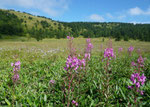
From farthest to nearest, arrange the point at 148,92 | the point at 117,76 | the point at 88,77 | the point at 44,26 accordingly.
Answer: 1. the point at 44,26
2. the point at 117,76
3. the point at 88,77
4. the point at 148,92

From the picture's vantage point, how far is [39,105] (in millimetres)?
2584

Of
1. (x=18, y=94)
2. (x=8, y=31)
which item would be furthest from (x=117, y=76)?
(x=8, y=31)

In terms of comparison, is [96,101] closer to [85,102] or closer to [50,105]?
[85,102]

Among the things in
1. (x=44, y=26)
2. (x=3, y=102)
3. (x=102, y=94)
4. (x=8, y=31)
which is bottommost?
(x=3, y=102)

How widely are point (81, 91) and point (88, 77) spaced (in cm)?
93

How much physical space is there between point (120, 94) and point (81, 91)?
1.08m

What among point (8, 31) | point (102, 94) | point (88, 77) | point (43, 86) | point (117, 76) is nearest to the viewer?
point (102, 94)

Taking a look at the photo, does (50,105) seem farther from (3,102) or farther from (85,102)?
(3,102)

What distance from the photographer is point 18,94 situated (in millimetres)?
2912

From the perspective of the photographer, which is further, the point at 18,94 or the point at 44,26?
the point at 44,26

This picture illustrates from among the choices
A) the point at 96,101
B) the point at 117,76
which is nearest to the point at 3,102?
the point at 96,101

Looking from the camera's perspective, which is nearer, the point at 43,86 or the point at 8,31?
the point at 43,86

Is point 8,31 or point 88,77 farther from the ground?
point 8,31

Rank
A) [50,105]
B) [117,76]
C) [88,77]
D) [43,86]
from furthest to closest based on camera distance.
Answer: [117,76], [88,77], [43,86], [50,105]
